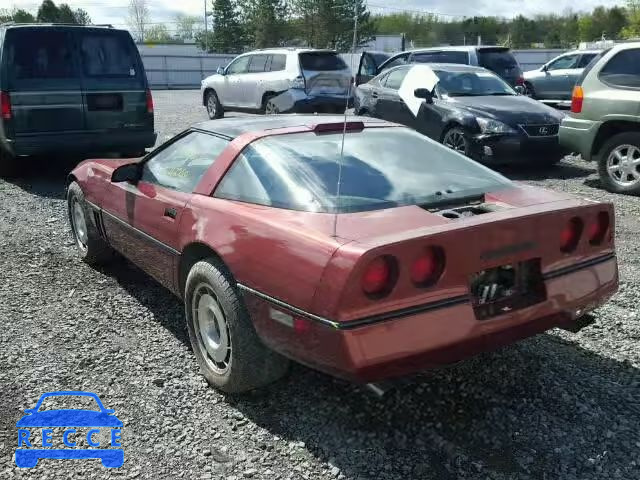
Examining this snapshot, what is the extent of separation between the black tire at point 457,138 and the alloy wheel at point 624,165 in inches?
70.2

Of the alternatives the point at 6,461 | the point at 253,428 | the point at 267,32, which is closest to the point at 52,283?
the point at 6,461

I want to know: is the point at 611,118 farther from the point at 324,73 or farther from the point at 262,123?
the point at 324,73

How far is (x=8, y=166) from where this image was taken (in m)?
8.70

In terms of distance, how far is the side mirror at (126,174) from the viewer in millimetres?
4023

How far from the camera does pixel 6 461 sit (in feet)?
8.78

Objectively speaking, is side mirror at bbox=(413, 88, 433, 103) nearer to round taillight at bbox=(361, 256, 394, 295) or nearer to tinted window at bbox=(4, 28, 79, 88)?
tinted window at bbox=(4, 28, 79, 88)

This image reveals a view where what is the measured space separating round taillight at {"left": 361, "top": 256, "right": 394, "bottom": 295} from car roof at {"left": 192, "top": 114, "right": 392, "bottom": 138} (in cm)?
139

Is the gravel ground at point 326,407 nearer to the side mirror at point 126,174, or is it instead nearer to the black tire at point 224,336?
the black tire at point 224,336

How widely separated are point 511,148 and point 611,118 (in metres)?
1.33

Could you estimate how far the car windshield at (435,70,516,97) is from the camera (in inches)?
372

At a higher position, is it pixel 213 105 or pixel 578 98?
pixel 578 98

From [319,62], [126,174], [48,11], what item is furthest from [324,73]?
[48,11]

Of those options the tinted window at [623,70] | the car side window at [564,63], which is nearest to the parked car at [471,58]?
the car side window at [564,63]

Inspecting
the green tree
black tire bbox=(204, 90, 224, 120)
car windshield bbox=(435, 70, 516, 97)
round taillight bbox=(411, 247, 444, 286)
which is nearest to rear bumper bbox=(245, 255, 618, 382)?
round taillight bbox=(411, 247, 444, 286)
